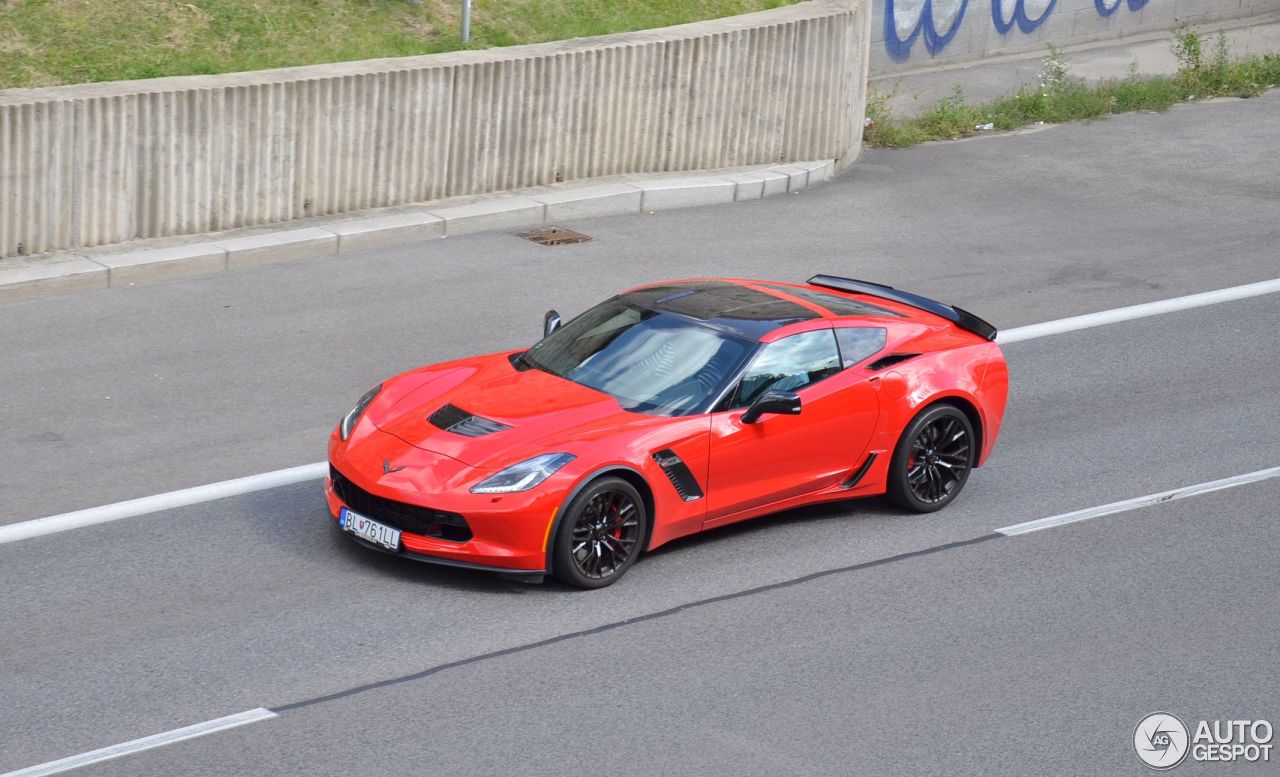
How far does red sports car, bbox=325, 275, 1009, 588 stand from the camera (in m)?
8.41

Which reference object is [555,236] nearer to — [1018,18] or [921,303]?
[921,303]

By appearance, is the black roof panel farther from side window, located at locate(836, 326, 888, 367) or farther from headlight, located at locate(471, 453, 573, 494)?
headlight, located at locate(471, 453, 573, 494)

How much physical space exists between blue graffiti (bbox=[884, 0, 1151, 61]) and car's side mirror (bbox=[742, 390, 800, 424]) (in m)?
14.3

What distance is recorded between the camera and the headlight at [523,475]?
8.34 m

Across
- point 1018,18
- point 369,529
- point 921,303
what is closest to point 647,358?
point 369,529

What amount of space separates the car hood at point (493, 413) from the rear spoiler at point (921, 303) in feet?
8.42

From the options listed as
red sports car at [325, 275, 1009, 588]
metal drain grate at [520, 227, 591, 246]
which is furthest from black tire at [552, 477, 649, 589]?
metal drain grate at [520, 227, 591, 246]

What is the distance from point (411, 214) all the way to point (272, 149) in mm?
1487

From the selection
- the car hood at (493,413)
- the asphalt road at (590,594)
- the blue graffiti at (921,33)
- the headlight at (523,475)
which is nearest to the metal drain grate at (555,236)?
the asphalt road at (590,594)

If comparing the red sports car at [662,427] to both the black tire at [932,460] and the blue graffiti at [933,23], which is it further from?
the blue graffiti at [933,23]

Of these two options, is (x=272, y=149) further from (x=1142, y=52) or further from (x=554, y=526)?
(x=1142, y=52)

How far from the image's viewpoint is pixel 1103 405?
12.2 meters

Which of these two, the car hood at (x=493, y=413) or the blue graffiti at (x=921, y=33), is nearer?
the car hood at (x=493, y=413)

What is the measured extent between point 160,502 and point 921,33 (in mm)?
15814
